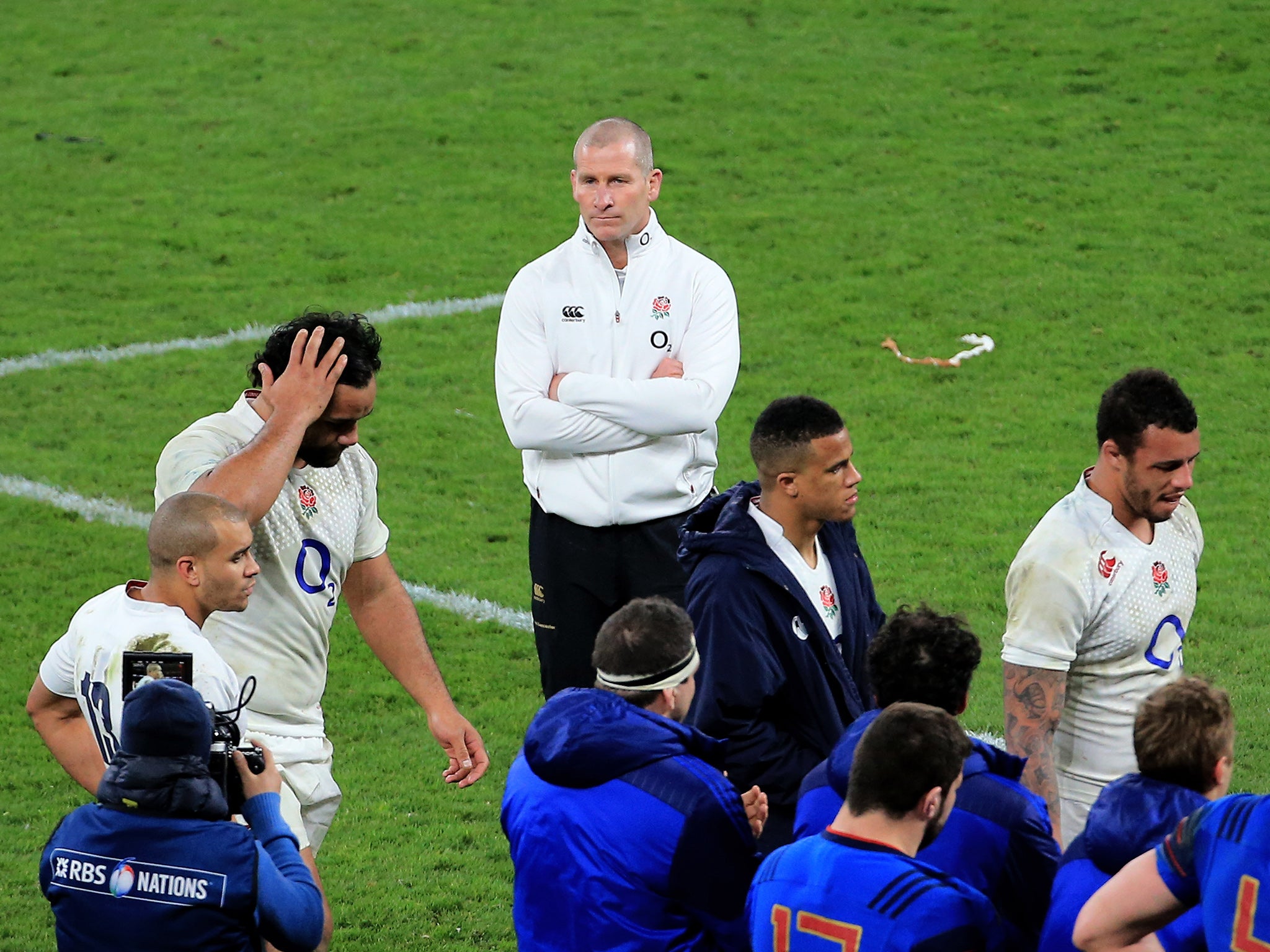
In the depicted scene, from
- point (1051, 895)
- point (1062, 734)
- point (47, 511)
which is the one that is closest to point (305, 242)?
point (47, 511)

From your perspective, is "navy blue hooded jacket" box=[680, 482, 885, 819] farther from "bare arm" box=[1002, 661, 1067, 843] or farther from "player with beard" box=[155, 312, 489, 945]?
"player with beard" box=[155, 312, 489, 945]

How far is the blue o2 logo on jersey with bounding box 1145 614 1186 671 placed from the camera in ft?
15.8

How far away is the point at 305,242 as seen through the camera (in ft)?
50.2

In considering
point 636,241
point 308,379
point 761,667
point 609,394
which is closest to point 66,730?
point 308,379

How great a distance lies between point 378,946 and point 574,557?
5.05 feet

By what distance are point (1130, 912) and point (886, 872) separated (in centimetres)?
48

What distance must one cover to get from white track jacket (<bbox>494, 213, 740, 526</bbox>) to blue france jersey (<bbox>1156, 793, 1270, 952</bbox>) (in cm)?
303

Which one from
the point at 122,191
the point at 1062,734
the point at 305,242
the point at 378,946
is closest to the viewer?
the point at 1062,734

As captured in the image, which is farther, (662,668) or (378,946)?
(378,946)

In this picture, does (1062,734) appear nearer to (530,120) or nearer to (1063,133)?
(1063,133)

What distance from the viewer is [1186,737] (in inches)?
133

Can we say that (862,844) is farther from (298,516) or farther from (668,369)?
(668,369)

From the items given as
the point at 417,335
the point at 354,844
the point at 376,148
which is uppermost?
the point at 376,148

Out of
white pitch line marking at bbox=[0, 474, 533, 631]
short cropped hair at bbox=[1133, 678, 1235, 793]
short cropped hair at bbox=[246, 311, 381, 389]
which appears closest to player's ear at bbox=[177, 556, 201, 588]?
short cropped hair at bbox=[246, 311, 381, 389]
